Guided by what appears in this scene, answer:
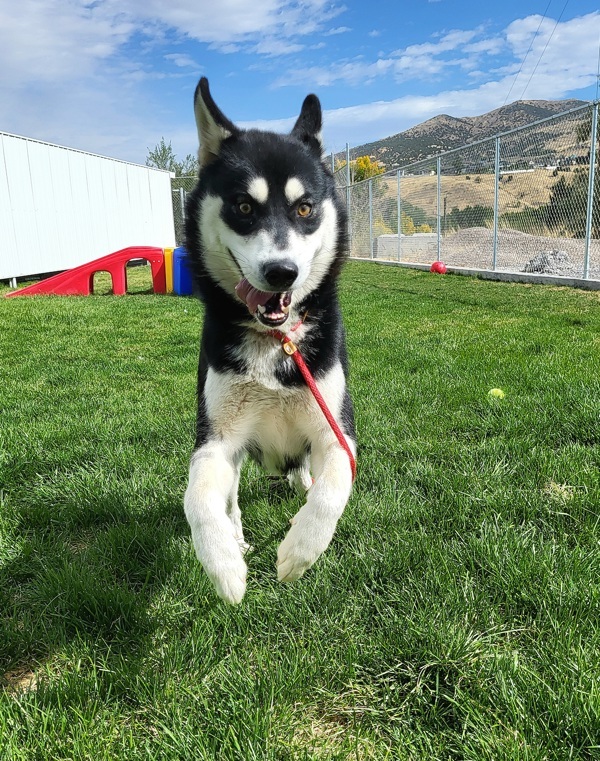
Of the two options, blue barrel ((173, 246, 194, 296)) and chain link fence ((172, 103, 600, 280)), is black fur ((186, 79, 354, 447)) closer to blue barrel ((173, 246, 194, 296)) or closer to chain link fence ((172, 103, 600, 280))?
chain link fence ((172, 103, 600, 280))

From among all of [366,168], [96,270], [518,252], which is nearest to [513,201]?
[518,252]

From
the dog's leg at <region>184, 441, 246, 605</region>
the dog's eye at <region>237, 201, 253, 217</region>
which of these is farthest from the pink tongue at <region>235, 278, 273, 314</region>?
the dog's leg at <region>184, 441, 246, 605</region>

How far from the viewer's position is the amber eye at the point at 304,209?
89.0 inches

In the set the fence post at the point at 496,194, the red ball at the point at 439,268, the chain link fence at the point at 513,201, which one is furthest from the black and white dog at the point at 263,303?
the red ball at the point at 439,268

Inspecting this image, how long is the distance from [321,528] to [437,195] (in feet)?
48.1

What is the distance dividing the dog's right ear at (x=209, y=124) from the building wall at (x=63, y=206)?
501 inches

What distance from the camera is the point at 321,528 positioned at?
1735mm

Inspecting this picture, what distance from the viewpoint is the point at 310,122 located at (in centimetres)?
266

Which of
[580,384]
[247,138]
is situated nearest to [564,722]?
[247,138]

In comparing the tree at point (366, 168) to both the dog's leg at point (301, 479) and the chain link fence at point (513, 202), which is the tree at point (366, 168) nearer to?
the chain link fence at point (513, 202)

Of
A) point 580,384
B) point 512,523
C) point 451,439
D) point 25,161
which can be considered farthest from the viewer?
point 25,161

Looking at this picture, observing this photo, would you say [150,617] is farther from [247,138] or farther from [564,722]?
[247,138]

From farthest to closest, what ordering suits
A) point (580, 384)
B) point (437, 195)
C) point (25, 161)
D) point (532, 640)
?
1. point (437, 195)
2. point (25, 161)
3. point (580, 384)
4. point (532, 640)

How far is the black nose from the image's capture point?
1.95 m
